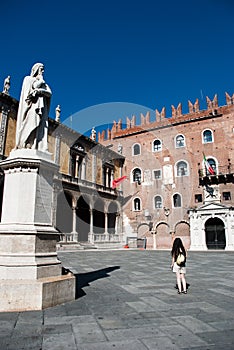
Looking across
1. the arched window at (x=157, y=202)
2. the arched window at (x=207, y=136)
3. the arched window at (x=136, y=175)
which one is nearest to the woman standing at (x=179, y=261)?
the arched window at (x=157, y=202)

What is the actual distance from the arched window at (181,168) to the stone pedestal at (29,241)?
23056 millimetres

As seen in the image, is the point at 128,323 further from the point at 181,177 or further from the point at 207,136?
the point at 207,136

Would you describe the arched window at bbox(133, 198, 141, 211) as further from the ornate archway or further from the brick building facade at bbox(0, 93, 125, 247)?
the ornate archway

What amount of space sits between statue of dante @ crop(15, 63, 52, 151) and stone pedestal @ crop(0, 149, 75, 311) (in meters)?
0.25

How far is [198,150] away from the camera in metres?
26.3

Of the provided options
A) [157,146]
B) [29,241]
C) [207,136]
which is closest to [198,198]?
[207,136]

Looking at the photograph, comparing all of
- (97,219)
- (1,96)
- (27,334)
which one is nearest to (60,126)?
(1,96)

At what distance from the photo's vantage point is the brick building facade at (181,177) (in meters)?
23.8

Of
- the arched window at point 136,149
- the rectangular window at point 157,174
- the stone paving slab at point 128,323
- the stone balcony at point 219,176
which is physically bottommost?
the stone paving slab at point 128,323

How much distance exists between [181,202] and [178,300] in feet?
72.5

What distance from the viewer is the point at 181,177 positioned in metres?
26.5

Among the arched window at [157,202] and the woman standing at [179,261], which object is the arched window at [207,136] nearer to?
the arched window at [157,202]

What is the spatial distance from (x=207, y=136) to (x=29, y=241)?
24.9 metres

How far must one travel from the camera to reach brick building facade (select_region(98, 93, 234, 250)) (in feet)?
78.2
